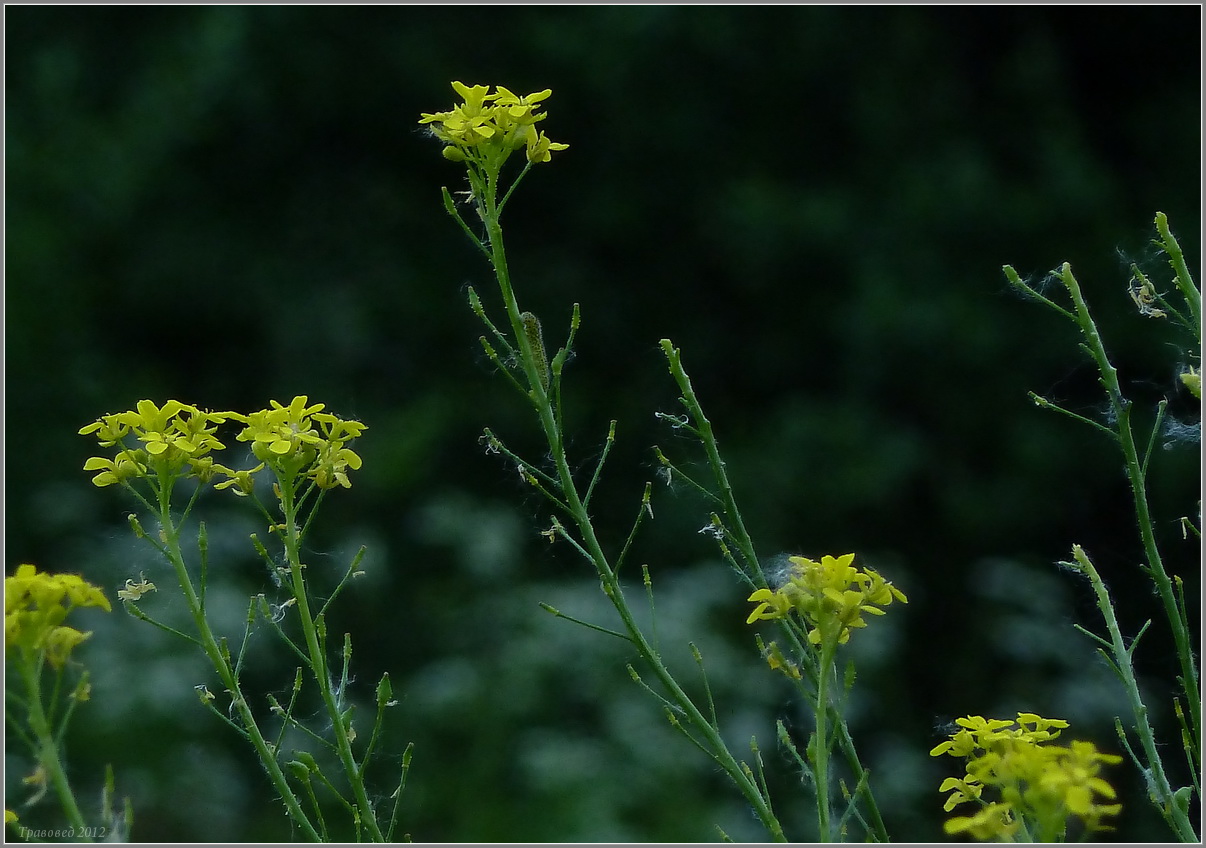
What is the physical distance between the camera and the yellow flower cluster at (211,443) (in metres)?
0.79

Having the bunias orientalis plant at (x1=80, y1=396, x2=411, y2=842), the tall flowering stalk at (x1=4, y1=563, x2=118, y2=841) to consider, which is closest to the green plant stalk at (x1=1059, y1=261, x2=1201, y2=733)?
the bunias orientalis plant at (x1=80, y1=396, x2=411, y2=842)

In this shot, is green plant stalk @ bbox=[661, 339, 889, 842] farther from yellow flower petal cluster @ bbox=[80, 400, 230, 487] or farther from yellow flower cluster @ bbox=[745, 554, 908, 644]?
yellow flower petal cluster @ bbox=[80, 400, 230, 487]

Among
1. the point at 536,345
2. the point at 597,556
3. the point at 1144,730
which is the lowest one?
the point at 1144,730

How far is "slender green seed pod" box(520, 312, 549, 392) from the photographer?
83 centimetres

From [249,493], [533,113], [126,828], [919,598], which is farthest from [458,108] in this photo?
[919,598]

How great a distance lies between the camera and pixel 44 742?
0.67m

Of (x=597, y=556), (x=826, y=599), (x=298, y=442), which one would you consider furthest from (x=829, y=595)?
(x=298, y=442)

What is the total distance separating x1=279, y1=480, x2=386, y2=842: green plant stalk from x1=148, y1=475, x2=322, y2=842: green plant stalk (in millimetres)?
36

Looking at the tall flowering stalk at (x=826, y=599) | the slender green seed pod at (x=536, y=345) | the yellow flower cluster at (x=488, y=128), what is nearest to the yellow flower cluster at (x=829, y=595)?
the tall flowering stalk at (x=826, y=599)

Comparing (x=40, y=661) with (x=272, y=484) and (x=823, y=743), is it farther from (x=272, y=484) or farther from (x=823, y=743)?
(x=823, y=743)

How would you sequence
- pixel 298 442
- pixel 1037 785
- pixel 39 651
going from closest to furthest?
1. pixel 1037 785
2. pixel 39 651
3. pixel 298 442

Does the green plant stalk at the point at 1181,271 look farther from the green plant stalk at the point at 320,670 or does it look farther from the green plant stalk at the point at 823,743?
the green plant stalk at the point at 320,670

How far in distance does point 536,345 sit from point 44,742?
0.41 metres

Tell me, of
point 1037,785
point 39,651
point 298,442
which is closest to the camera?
point 1037,785
